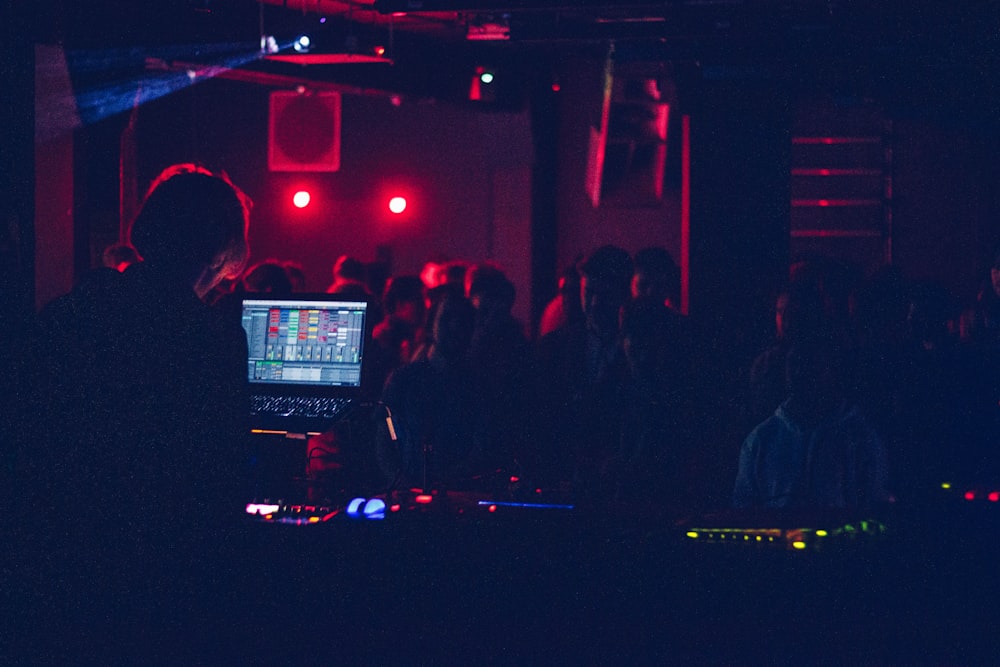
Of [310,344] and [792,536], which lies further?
[310,344]

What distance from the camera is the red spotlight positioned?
39.0 ft

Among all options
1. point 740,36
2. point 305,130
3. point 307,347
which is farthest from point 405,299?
point 305,130

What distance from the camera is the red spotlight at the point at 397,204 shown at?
11.9 m

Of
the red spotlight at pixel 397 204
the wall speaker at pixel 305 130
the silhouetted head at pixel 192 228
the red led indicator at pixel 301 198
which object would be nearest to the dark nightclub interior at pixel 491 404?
the silhouetted head at pixel 192 228

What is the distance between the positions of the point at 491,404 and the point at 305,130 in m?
6.86

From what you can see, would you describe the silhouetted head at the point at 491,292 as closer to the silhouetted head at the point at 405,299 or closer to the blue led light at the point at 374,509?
the silhouetted head at the point at 405,299

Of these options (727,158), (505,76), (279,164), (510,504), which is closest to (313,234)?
(279,164)

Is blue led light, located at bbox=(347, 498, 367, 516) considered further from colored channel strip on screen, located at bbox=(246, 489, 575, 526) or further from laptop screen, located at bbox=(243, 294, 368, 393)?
laptop screen, located at bbox=(243, 294, 368, 393)

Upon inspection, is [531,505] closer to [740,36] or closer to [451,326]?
[451,326]

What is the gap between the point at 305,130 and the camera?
11234mm

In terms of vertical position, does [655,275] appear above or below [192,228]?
below

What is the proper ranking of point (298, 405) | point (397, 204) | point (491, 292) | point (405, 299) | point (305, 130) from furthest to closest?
point (397, 204) < point (305, 130) < point (405, 299) < point (491, 292) < point (298, 405)

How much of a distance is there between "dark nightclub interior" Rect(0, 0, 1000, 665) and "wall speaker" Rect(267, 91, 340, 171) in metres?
1.81

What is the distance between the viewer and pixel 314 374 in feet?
12.0
